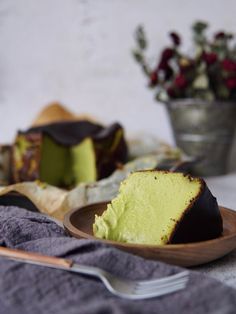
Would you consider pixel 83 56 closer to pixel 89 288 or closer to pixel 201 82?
pixel 201 82

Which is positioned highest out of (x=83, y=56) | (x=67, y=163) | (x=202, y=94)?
(x=83, y=56)

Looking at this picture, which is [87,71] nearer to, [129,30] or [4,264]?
[129,30]

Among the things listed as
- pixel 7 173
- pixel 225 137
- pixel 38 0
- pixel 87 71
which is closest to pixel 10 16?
pixel 38 0

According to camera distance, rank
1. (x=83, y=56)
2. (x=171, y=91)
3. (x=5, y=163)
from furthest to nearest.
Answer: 1. (x=83, y=56)
2. (x=171, y=91)
3. (x=5, y=163)

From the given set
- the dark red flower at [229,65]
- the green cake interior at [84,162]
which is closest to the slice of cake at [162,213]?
the green cake interior at [84,162]

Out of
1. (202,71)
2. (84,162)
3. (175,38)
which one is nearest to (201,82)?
(202,71)

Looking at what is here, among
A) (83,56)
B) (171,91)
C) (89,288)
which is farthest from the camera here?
(83,56)

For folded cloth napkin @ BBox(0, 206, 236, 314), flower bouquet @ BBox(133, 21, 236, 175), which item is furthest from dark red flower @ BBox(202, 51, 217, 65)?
folded cloth napkin @ BBox(0, 206, 236, 314)
